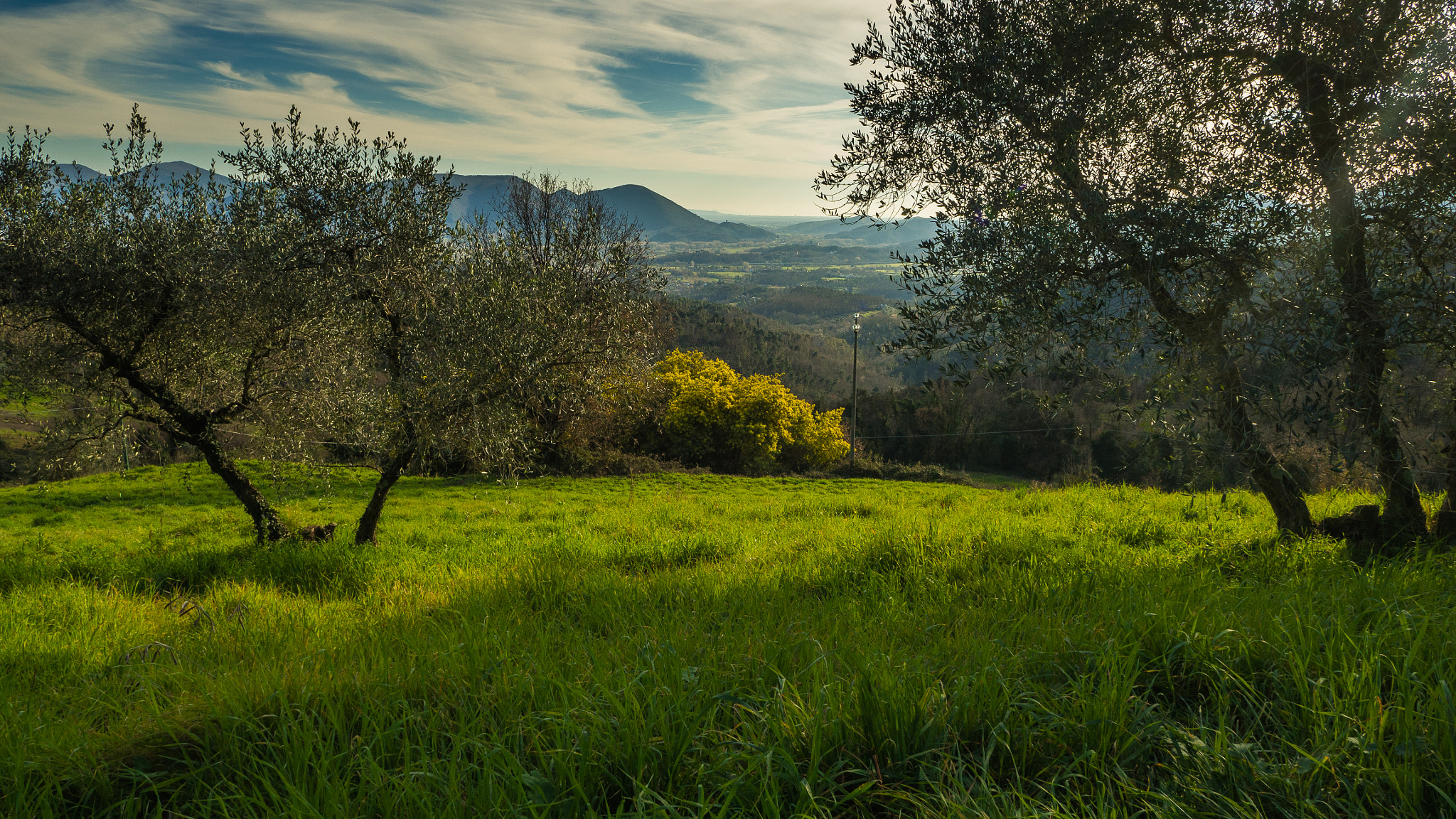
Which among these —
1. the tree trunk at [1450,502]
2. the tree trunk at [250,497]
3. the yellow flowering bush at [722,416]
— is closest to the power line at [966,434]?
the yellow flowering bush at [722,416]

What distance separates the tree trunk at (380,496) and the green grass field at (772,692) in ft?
13.9

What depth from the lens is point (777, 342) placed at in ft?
314

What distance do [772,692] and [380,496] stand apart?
32.3 feet

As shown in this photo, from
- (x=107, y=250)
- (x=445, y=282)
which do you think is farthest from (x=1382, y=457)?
(x=107, y=250)

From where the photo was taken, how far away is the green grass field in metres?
2.40

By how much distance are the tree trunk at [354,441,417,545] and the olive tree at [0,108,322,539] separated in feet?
5.71

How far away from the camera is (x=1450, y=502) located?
611 centimetres

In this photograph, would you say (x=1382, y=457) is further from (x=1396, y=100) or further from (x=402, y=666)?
(x=402, y=666)

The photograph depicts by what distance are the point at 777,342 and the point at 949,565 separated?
298 ft

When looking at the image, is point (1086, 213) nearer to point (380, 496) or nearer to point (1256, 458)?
point (1256, 458)

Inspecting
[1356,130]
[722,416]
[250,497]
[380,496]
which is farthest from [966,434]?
[250,497]

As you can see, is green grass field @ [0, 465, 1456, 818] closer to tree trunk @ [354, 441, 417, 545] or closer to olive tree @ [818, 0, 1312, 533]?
olive tree @ [818, 0, 1312, 533]

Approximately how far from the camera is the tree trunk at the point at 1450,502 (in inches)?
232

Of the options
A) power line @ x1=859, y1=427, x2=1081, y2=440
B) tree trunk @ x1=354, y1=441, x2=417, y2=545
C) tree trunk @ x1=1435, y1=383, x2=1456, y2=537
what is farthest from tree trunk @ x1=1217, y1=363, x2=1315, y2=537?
power line @ x1=859, y1=427, x2=1081, y2=440
